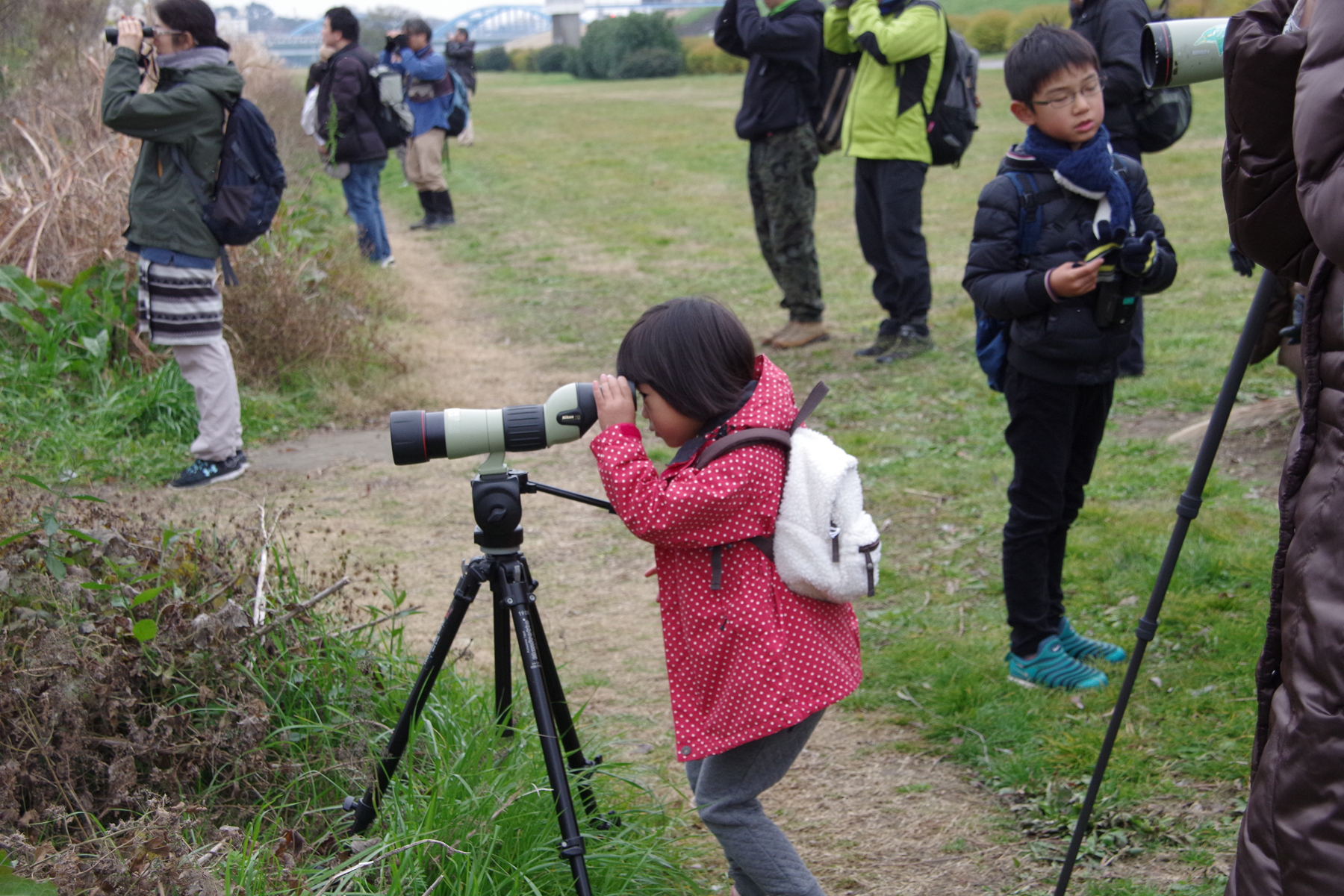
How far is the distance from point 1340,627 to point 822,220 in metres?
11.9

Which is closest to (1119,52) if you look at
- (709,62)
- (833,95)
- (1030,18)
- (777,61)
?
(833,95)

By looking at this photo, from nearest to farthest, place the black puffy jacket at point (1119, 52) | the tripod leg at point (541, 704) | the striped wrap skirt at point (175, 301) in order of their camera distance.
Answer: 1. the tripod leg at point (541, 704)
2. the striped wrap skirt at point (175, 301)
3. the black puffy jacket at point (1119, 52)

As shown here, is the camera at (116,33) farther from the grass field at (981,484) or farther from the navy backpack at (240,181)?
the grass field at (981,484)

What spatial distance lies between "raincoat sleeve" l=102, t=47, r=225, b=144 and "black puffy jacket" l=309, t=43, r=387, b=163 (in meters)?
4.64

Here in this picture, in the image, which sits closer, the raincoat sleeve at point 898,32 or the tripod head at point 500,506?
the tripod head at point 500,506

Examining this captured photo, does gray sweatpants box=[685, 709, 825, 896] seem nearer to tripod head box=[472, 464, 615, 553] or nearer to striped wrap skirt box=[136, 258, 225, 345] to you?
tripod head box=[472, 464, 615, 553]

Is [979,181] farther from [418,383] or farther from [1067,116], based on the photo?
[1067,116]

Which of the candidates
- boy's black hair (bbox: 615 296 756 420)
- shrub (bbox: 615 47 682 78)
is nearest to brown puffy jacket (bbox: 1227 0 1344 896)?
boy's black hair (bbox: 615 296 756 420)

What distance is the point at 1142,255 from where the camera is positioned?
3.15 metres

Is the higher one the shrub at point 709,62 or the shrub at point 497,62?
the shrub at point 497,62

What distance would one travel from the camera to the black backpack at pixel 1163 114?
5.78 metres

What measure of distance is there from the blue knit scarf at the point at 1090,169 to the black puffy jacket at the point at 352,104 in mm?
7677

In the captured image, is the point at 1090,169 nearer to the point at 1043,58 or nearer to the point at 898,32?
the point at 1043,58

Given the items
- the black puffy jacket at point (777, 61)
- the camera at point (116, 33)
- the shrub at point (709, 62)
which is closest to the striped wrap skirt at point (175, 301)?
the camera at point (116, 33)
